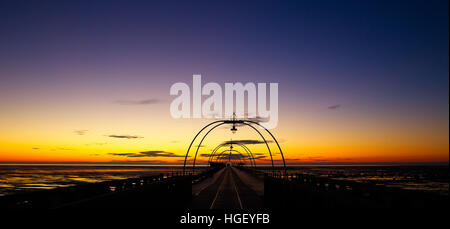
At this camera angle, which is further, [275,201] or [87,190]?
[275,201]

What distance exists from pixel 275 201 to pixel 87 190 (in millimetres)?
10198

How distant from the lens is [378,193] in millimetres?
13719
